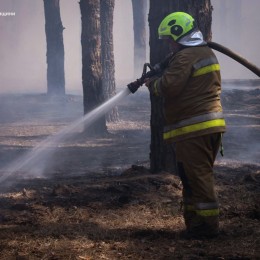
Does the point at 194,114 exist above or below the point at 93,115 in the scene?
above

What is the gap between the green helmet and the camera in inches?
191

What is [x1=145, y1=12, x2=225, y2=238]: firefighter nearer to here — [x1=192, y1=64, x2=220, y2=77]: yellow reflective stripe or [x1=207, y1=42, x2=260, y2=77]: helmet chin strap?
[x1=192, y1=64, x2=220, y2=77]: yellow reflective stripe

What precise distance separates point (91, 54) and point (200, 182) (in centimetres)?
809

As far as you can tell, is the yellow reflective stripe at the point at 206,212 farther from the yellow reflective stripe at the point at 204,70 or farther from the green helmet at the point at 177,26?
the green helmet at the point at 177,26

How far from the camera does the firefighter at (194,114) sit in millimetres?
4770

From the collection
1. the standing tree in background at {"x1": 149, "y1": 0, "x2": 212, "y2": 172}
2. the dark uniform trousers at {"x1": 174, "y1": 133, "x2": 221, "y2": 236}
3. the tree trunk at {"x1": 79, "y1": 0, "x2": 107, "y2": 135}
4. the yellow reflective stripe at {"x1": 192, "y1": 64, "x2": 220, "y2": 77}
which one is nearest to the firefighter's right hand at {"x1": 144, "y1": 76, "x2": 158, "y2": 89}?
the yellow reflective stripe at {"x1": 192, "y1": 64, "x2": 220, "y2": 77}

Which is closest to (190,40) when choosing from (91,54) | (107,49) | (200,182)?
(200,182)

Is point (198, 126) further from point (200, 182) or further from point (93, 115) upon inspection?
point (93, 115)

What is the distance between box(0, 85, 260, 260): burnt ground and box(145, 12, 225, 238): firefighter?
34 cm

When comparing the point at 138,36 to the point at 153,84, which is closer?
the point at 153,84

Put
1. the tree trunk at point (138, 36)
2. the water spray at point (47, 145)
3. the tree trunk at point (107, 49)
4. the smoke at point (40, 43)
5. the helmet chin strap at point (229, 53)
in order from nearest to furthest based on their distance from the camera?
the helmet chin strap at point (229, 53) < the water spray at point (47, 145) < the tree trunk at point (107, 49) < the tree trunk at point (138, 36) < the smoke at point (40, 43)

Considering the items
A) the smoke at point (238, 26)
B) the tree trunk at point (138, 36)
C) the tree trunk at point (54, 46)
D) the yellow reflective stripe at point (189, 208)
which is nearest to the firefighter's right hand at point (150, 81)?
the yellow reflective stripe at point (189, 208)

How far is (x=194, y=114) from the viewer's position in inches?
191

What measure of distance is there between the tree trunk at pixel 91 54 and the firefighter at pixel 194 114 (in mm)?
7529
